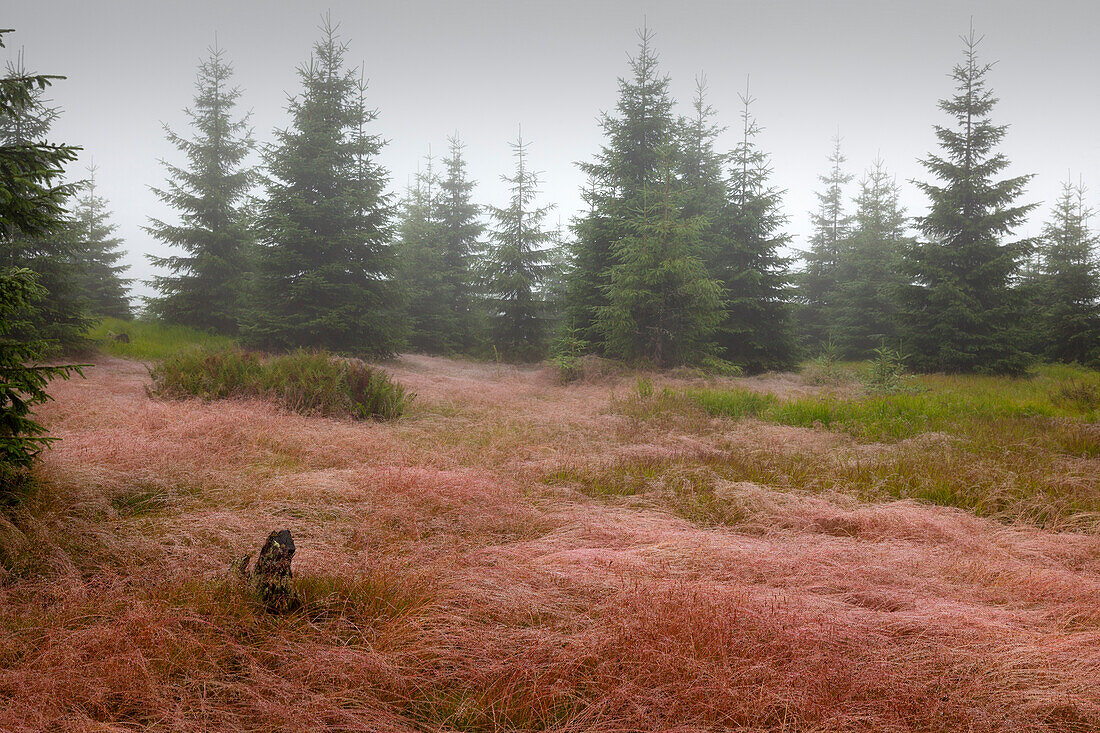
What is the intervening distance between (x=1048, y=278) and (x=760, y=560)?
27583 mm

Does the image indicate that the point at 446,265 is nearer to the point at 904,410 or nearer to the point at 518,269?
the point at 518,269

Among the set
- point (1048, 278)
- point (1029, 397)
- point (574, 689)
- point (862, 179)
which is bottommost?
point (574, 689)

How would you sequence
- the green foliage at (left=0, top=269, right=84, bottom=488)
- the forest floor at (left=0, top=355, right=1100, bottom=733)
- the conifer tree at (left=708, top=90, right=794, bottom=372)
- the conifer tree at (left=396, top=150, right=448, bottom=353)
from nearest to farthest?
the forest floor at (left=0, top=355, right=1100, bottom=733) < the green foliage at (left=0, top=269, right=84, bottom=488) < the conifer tree at (left=708, top=90, right=794, bottom=372) < the conifer tree at (left=396, top=150, right=448, bottom=353)

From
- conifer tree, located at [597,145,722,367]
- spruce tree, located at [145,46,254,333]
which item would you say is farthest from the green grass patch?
conifer tree, located at [597,145,722,367]

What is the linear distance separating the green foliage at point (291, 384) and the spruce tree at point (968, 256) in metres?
16.9

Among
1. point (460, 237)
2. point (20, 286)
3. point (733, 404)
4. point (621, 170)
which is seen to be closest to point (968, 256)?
point (621, 170)

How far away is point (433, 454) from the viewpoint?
6.00m

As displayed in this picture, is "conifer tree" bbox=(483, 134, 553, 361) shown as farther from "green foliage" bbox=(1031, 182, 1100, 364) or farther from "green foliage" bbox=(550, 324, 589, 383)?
"green foliage" bbox=(1031, 182, 1100, 364)

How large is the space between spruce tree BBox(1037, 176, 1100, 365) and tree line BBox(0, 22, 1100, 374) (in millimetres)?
77

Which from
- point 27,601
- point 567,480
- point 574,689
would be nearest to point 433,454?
point 567,480

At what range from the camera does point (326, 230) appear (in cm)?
1636

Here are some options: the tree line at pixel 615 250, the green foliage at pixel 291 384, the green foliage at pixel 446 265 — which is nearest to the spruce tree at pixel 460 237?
the green foliage at pixel 446 265

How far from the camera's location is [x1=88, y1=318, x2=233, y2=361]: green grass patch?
559 inches

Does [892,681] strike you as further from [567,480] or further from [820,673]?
[567,480]
